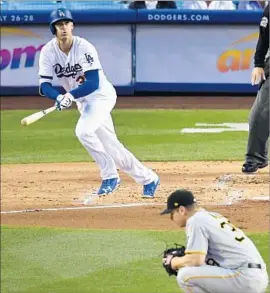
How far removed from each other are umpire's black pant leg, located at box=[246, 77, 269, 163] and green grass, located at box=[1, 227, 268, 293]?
815mm

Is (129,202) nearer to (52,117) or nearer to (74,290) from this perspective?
(74,290)

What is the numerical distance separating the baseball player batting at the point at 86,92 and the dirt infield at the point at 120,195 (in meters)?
0.52

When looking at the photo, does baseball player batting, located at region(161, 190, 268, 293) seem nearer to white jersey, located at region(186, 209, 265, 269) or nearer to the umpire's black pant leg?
white jersey, located at region(186, 209, 265, 269)

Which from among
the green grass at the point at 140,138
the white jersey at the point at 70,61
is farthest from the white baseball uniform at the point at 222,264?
the green grass at the point at 140,138

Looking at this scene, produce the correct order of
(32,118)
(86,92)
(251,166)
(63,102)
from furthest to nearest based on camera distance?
(251,166)
(86,92)
(63,102)
(32,118)

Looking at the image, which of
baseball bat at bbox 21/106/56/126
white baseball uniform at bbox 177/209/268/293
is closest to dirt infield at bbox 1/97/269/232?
baseball bat at bbox 21/106/56/126

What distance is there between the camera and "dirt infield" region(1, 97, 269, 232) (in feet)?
31.5

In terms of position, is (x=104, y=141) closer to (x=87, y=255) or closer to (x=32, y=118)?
(x=87, y=255)

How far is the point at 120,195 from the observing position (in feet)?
34.5

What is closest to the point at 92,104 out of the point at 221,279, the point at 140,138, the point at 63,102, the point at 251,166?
the point at 63,102

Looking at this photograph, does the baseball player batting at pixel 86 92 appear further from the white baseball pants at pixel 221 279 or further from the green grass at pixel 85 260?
the white baseball pants at pixel 221 279

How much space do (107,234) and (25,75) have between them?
27.8ft

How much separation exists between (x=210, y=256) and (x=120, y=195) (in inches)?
163

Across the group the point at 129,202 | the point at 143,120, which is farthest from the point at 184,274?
the point at 143,120
